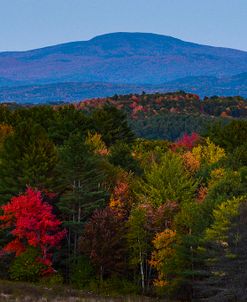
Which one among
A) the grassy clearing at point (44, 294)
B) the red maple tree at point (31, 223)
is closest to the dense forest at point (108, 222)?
the red maple tree at point (31, 223)

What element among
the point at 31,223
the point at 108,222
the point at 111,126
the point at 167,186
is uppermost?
the point at 111,126

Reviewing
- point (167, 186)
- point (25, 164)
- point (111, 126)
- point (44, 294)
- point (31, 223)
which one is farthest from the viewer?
point (111, 126)

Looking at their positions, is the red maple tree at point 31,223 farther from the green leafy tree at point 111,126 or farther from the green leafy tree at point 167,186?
the green leafy tree at point 111,126

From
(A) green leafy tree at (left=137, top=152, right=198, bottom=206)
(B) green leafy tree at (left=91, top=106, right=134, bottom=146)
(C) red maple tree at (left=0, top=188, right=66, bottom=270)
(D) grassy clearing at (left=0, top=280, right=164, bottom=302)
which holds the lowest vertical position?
(D) grassy clearing at (left=0, top=280, right=164, bottom=302)

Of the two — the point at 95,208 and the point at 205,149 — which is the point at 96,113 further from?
the point at 95,208

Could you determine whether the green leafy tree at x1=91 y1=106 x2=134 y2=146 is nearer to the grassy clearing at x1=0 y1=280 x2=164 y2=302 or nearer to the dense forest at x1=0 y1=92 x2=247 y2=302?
the dense forest at x1=0 y1=92 x2=247 y2=302

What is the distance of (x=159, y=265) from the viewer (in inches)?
2328

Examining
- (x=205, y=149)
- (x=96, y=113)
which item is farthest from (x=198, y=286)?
(x=96, y=113)

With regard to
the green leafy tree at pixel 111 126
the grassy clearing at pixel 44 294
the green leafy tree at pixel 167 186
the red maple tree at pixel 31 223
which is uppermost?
the green leafy tree at pixel 111 126

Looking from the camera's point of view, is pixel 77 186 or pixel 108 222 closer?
pixel 108 222

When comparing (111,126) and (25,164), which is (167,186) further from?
(111,126)

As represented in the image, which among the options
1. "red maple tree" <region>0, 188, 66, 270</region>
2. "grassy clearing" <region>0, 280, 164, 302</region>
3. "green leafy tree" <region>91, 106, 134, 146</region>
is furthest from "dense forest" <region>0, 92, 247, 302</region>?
"green leafy tree" <region>91, 106, 134, 146</region>

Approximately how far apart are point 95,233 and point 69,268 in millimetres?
8239

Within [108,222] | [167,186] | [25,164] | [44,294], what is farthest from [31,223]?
[167,186]
